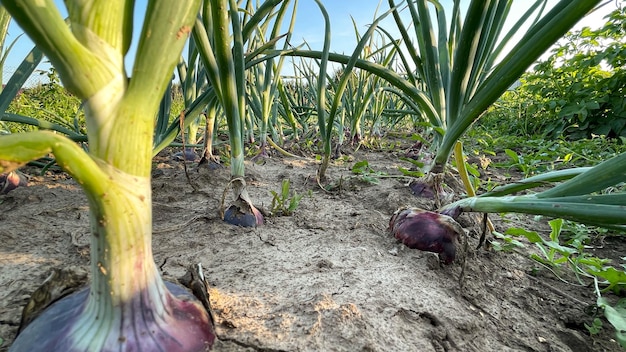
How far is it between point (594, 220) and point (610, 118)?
10.3ft

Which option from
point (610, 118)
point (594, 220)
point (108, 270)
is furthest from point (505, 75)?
point (610, 118)

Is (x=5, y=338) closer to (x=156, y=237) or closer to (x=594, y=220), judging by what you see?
(x=156, y=237)

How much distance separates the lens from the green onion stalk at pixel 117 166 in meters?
0.32

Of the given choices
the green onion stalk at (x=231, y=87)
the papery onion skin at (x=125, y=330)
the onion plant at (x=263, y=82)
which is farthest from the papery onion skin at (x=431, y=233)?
the onion plant at (x=263, y=82)

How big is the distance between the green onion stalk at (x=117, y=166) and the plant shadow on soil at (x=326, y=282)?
136mm

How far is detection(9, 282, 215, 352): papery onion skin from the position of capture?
1.11 ft

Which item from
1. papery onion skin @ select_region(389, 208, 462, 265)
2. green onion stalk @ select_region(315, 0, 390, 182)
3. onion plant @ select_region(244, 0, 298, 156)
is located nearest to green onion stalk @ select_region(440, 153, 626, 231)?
papery onion skin @ select_region(389, 208, 462, 265)

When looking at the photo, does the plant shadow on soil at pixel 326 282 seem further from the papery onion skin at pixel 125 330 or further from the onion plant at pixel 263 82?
the onion plant at pixel 263 82

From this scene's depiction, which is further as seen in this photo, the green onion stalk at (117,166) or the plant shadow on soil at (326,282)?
the plant shadow on soil at (326,282)

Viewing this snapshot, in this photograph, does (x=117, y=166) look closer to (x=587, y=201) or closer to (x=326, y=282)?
(x=326, y=282)

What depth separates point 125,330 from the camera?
0.34 meters

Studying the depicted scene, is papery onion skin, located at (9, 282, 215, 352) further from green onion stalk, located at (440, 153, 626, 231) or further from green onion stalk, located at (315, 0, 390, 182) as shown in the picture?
green onion stalk, located at (315, 0, 390, 182)

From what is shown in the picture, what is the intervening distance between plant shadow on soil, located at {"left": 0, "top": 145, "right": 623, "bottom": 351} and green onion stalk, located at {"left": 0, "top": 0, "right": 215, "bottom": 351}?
136mm

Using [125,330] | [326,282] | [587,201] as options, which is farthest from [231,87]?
[587,201]
